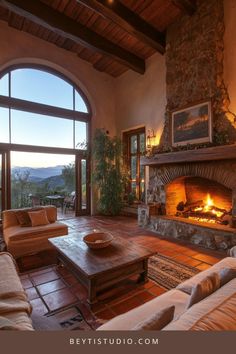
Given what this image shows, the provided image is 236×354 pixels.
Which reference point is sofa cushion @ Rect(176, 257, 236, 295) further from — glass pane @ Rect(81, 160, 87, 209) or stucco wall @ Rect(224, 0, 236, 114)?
glass pane @ Rect(81, 160, 87, 209)

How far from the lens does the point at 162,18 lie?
4.58 metres

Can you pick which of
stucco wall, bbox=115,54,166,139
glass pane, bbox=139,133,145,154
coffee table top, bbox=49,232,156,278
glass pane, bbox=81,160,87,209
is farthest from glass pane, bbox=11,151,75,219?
coffee table top, bbox=49,232,156,278

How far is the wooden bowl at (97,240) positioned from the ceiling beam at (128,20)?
4276 mm

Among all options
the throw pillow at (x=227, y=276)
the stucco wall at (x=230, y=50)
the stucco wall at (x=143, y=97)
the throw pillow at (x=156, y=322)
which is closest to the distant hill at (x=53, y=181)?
the stucco wall at (x=143, y=97)

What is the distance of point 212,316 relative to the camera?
2.79 feet

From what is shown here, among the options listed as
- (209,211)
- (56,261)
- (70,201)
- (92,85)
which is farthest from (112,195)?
(92,85)

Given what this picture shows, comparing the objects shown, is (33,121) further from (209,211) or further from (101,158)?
(209,211)

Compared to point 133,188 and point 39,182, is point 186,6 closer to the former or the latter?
point 133,188

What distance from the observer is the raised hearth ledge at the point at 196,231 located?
10.8ft

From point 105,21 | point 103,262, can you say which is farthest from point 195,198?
point 105,21

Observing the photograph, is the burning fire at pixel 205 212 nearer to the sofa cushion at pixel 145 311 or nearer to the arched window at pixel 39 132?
the sofa cushion at pixel 145 311

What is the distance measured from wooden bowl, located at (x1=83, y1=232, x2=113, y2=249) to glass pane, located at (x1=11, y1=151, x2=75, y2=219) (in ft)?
12.8

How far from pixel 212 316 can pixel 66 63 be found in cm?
685

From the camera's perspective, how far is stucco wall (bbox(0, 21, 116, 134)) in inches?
201
